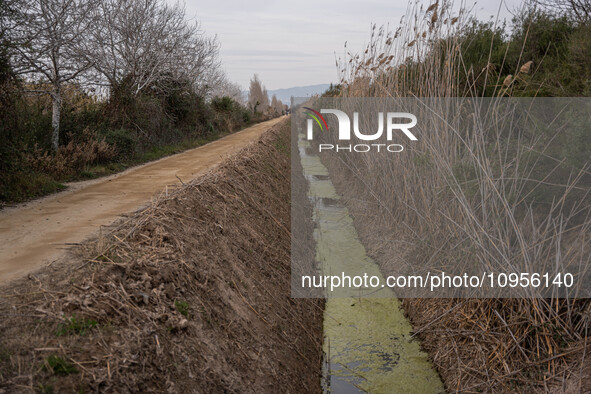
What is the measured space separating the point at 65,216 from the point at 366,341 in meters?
3.69

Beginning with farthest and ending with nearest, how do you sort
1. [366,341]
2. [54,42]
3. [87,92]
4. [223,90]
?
[223,90] → [87,92] → [54,42] → [366,341]

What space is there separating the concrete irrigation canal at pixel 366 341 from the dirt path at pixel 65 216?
2598mm

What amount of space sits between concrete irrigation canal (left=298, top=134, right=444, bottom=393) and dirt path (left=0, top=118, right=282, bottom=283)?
102 inches

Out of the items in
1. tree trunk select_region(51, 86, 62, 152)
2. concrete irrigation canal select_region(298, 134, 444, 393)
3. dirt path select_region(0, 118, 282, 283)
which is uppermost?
tree trunk select_region(51, 86, 62, 152)

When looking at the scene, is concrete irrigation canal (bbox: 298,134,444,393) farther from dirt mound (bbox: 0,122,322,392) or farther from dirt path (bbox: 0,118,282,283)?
dirt path (bbox: 0,118,282,283)

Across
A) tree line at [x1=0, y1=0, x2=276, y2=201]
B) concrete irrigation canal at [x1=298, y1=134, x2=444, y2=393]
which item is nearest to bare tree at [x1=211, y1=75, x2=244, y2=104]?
tree line at [x1=0, y1=0, x2=276, y2=201]

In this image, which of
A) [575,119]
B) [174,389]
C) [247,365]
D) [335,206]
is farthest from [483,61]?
[174,389]

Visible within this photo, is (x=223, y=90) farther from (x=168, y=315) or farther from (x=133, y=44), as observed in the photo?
(x=168, y=315)

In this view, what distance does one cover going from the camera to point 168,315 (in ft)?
9.54

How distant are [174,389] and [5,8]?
6647 millimetres

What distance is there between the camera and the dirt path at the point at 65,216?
160 inches

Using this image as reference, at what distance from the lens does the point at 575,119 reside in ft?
14.5

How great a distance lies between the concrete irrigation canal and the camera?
432cm

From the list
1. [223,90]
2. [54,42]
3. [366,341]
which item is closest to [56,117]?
[54,42]
